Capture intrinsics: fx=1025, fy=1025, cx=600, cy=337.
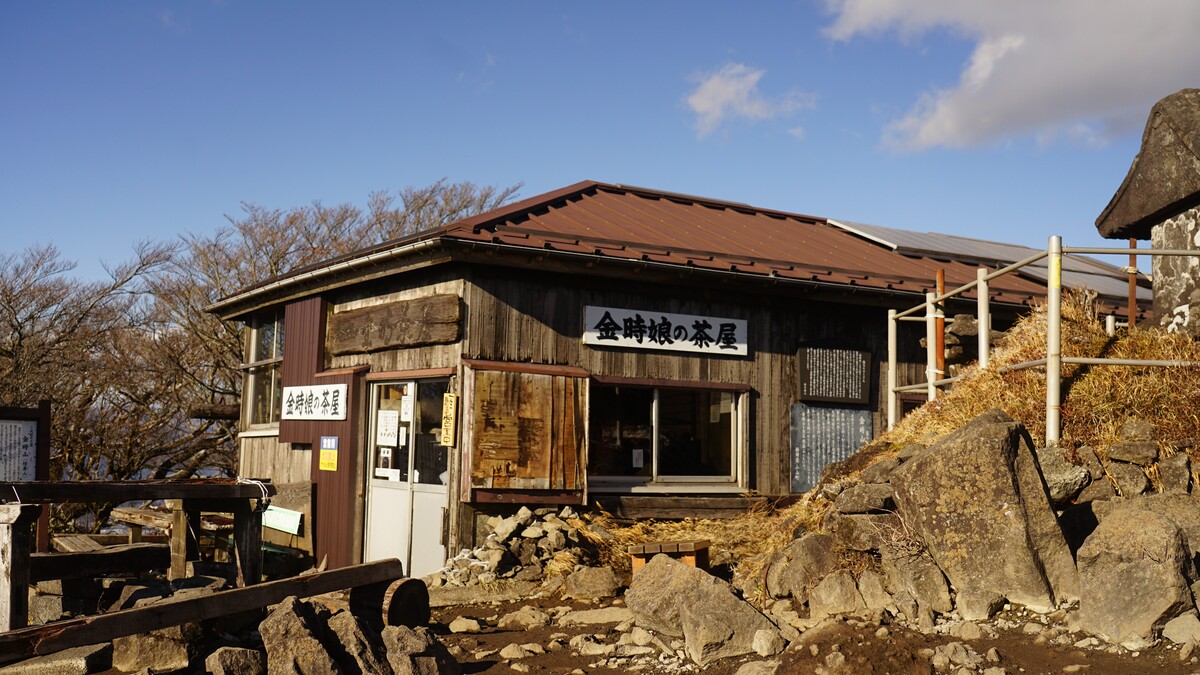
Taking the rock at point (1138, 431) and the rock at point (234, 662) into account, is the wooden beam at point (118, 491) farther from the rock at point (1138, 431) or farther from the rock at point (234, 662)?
the rock at point (1138, 431)

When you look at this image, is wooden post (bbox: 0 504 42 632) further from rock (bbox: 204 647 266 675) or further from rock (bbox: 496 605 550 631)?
rock (bbox: 496 605 550 631)

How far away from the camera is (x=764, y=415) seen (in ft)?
39.3

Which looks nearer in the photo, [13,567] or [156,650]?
[156,650]

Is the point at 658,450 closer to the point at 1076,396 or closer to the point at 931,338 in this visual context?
the point at 931,338

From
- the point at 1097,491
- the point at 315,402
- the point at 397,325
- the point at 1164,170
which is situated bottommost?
the point at 1097,491

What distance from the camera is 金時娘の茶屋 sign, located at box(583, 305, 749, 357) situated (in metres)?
11.1

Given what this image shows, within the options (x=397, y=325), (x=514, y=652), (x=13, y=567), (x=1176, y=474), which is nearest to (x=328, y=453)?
(x=397, y=325)

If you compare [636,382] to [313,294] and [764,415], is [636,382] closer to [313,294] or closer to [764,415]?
[764,415]

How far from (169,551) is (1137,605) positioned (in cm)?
776

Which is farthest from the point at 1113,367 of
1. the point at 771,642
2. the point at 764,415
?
the point at 764,415

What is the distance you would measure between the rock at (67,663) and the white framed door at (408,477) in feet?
15.1

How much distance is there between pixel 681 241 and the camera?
12.2m

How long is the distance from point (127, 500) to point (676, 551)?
448 centimetres

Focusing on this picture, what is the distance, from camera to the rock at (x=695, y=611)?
20.7ft
